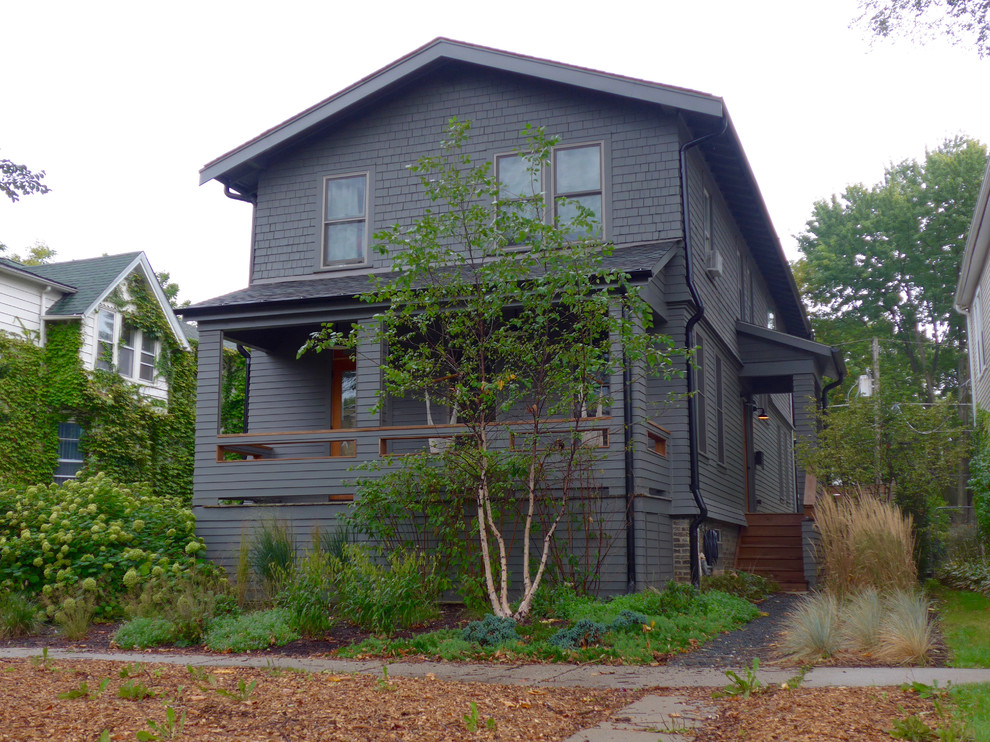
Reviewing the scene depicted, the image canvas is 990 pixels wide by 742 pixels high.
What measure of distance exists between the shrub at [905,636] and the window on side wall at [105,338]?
18.1 meters

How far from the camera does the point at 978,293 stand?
65.6 feet

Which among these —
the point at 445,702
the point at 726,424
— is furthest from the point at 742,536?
the point at 445,702

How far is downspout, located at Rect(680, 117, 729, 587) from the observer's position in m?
12.8

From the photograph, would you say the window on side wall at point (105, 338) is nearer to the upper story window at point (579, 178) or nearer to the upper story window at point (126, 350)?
the upper story window at point (126, 350)

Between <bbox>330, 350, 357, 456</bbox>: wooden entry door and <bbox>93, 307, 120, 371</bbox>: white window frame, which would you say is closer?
<bbox>330, 350, 357, 456</bbox>: wooden entry door

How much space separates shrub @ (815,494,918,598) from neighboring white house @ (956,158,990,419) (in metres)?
6.91

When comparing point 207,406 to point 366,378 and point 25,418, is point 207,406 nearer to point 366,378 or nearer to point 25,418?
point 366,378

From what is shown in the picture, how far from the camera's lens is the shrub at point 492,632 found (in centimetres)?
842

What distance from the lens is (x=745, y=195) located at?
54.4 feet

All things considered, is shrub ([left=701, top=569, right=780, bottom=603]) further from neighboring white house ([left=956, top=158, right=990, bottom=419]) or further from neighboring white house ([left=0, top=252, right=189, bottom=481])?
neighboring white house ([left=0, top=252, right=189, bottom=481])

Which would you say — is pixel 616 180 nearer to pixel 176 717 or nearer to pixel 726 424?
pixel 726 424

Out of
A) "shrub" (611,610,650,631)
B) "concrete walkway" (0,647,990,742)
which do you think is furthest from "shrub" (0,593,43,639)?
"shrub" (611,610,650,631)

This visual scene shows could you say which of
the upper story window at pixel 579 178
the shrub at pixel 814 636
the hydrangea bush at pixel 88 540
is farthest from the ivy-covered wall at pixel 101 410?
the shrub at pixel 814 636

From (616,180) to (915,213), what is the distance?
25.5 meters
